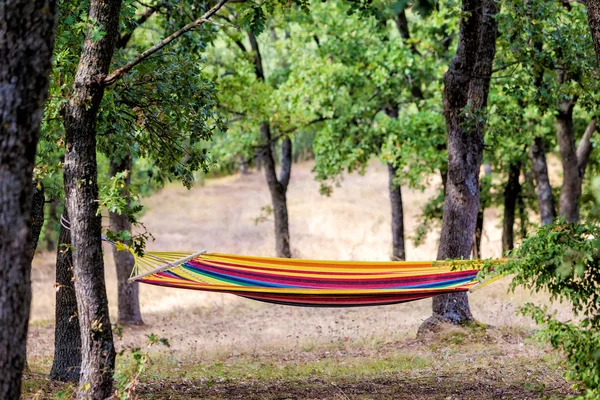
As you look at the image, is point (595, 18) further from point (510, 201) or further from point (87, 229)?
point (510, 201)

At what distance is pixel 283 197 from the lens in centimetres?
1343

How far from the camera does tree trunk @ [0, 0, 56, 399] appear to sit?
275cm

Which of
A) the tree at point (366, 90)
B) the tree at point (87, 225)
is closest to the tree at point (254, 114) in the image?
the tree at point (366, 90)

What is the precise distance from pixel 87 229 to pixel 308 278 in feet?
7.37

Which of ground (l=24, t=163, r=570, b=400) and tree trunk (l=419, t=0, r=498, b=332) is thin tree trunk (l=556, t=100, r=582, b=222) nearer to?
ground (l=24, t=163, r=570, b=400)

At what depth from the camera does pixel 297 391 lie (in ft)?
17.0

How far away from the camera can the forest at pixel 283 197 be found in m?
3.59

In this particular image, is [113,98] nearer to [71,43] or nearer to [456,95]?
[71,43]

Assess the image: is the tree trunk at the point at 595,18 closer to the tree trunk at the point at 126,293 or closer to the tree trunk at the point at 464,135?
the tree trunk at the point at 464,135

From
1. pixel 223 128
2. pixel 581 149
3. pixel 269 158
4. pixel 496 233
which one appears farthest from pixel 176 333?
pixel 496 233

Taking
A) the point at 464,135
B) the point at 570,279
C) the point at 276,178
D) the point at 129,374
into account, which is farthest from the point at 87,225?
the point at 276,178

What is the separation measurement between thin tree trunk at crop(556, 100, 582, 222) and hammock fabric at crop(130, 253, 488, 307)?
17.5ft

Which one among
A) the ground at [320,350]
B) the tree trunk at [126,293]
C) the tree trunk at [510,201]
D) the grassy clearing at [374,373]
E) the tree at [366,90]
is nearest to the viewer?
the grassy clearing at [374,373]

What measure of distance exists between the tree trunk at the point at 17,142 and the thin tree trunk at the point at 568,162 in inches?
340
